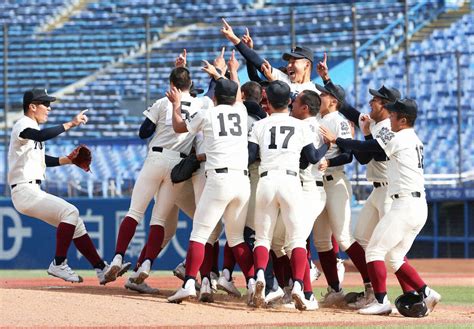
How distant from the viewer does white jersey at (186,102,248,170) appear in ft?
27.8

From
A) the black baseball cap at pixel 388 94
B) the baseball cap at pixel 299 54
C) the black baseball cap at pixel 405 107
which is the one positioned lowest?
the black baseball cap at pixel 405 107

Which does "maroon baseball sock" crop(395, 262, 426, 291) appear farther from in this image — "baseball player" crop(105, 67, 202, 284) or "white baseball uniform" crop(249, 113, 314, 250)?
"baseball player" crop(105, 67, 202, 284)

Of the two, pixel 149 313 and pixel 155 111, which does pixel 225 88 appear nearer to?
pixel 155 111

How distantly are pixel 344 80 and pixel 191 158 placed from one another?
12216 mm

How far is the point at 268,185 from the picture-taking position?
839cm

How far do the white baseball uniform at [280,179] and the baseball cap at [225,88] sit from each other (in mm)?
379

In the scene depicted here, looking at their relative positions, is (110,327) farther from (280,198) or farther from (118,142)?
(118,142)

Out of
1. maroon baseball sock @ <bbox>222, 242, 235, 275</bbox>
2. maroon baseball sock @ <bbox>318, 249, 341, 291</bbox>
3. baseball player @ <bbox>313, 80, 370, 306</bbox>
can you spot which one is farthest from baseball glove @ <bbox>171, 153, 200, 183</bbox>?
maroon baseball sock @ <bbox>318, 249, 341, 291</bbox>

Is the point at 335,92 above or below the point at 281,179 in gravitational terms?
above

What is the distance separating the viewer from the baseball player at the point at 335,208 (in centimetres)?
894

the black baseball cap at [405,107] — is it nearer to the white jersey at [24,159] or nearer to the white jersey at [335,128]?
the white jersey at [335,128]

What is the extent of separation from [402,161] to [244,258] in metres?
1.51

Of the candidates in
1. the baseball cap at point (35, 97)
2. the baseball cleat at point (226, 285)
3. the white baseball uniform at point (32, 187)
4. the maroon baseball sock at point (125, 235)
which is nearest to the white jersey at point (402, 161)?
the baseball cleat at point (226, 285)

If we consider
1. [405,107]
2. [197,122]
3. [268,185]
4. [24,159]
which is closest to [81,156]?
[24,159]
